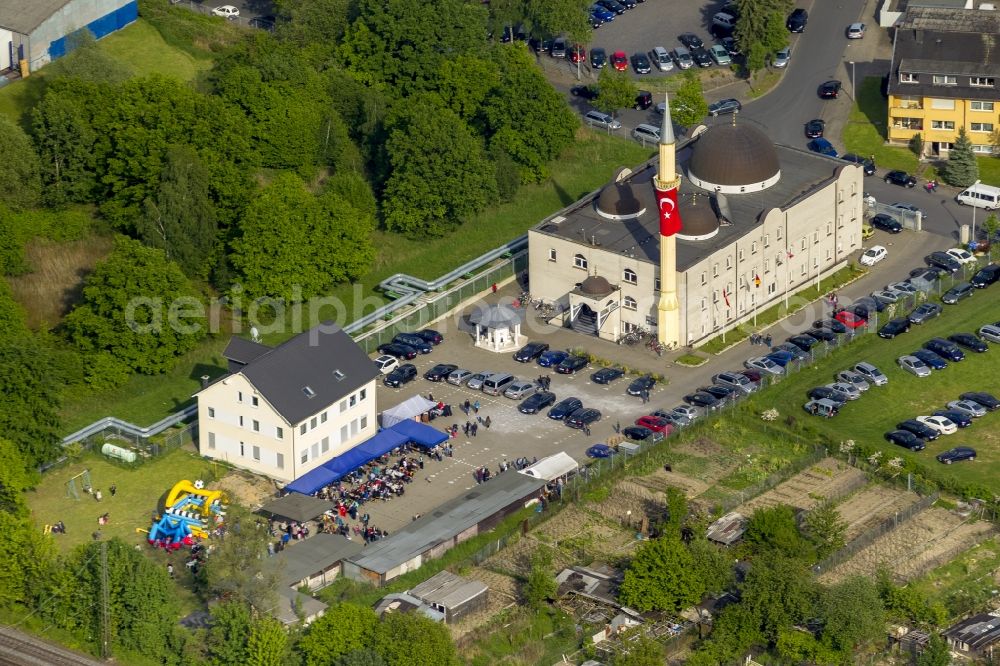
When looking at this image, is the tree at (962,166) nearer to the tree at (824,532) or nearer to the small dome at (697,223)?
the small dome at (697,223)

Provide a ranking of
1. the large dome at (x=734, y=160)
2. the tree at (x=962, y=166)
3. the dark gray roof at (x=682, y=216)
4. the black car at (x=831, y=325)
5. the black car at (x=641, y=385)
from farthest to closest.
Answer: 1. the tree at (x=962, y=166)
2. the large dome at (x=734, y=160)
3. the black car at (x=831, y=325)
4. the dark gray roof at (x=682, y=216)
5. the black car at (x=641, y=385)

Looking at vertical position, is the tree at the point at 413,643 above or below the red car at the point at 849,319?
below

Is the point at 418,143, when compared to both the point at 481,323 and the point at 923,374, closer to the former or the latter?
the point at 481,323

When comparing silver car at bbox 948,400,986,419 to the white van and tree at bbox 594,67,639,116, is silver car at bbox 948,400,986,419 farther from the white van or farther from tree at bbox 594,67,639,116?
tree at bbox 594,67,639,116

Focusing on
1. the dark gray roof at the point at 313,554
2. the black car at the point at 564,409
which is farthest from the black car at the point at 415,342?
the dark gray roof at the point at 313,554

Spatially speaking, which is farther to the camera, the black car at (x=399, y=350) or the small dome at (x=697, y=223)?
the small dome at (x=697, y=223)

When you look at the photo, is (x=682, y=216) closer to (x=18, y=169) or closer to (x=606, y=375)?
(x=606, y=375)
